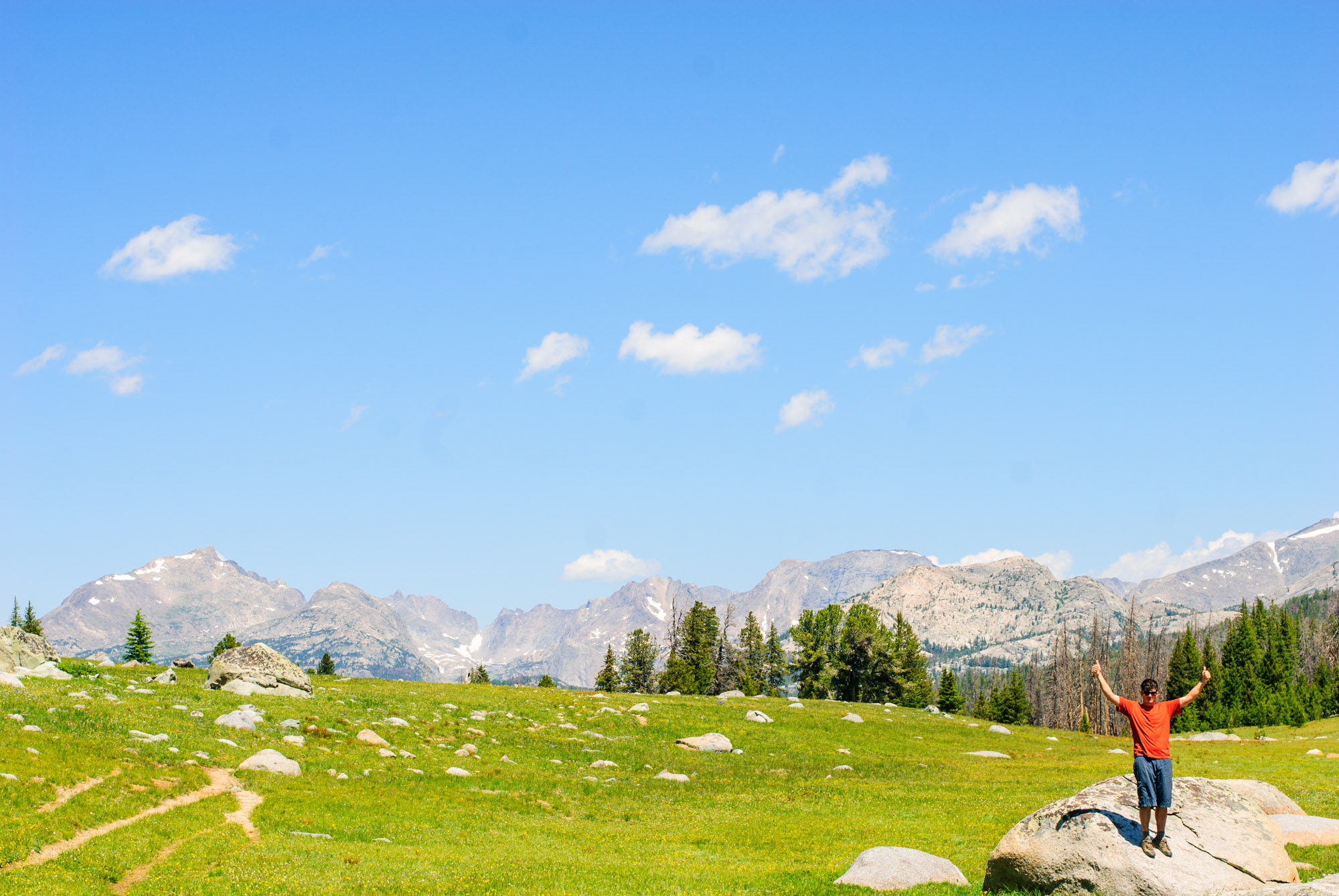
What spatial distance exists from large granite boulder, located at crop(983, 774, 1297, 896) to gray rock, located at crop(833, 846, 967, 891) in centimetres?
148

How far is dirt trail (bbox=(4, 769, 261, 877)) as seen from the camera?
73.9 feet

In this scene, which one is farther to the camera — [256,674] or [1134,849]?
[256,674]

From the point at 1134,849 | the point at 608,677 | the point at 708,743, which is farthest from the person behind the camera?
the point at 608,677

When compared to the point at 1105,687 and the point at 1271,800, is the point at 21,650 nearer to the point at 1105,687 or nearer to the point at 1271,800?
the point at 1105,687

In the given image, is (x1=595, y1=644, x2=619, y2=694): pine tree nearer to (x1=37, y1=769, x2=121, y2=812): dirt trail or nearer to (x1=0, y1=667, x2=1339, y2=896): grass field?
(x1=0, y1=667, x2=1339, y2=896): grass field

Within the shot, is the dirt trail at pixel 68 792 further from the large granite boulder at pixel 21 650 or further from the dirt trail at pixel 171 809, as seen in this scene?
the large granite boulder at pixel 21 650

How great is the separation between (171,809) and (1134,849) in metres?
28.3

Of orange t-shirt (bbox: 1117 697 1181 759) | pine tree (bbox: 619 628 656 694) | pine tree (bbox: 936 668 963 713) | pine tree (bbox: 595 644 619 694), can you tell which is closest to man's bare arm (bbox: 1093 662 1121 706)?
orange t-shirt (bbox: 1117 697 1181 759)

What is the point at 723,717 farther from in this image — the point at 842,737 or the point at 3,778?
the point at 3,778

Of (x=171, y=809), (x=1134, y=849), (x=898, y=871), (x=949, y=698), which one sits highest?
(x=1134, y=849)

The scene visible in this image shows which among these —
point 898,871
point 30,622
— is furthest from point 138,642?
point 898,871

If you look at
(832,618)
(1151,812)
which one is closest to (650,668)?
(832,618)

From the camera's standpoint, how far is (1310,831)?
2391cm

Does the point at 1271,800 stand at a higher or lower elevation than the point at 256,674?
lower
